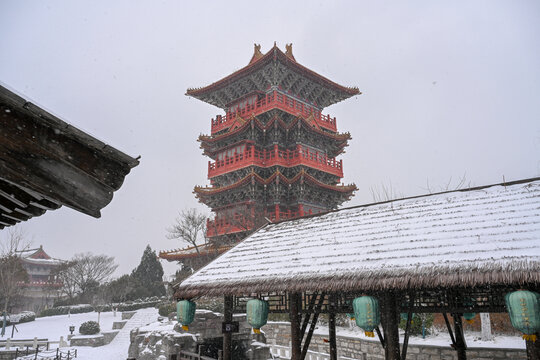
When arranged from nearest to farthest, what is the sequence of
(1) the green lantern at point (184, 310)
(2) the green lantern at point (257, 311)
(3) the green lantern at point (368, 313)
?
(3) the green lantern at point (368, 313) < (2) the green lantern at point (257, 311) < (1) the green lantern at point (184, 310)

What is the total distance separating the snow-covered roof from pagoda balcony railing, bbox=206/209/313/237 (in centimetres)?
1650

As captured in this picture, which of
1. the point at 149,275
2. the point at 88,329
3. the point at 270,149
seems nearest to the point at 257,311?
the point at 88,329

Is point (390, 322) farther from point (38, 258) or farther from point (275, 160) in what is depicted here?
point (38, 258)

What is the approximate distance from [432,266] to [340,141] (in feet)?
90.4

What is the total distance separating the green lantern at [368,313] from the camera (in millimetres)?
6301

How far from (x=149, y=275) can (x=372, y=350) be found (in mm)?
33538

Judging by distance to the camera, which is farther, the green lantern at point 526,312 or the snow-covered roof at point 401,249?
the snow-covered roof at point 401,249

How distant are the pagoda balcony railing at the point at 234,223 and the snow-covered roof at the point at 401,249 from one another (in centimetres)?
1650

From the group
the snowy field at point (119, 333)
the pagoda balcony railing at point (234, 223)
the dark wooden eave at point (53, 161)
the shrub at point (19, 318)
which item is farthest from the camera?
the shrub at point (19, 318)

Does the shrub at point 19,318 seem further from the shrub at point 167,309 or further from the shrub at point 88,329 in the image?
the shrub at point 167,309

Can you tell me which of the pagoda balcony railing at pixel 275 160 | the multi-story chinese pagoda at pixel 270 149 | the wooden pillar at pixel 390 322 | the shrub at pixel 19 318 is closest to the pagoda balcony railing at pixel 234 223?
the multi-story chinese pagoda at pixel 270 149

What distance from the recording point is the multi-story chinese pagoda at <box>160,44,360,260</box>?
28.4 meters

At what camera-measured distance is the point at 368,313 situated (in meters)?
6.31

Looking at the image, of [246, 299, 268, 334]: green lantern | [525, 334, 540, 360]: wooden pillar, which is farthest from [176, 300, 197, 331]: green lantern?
[525, 334, 540, 360]: wooden pillar
